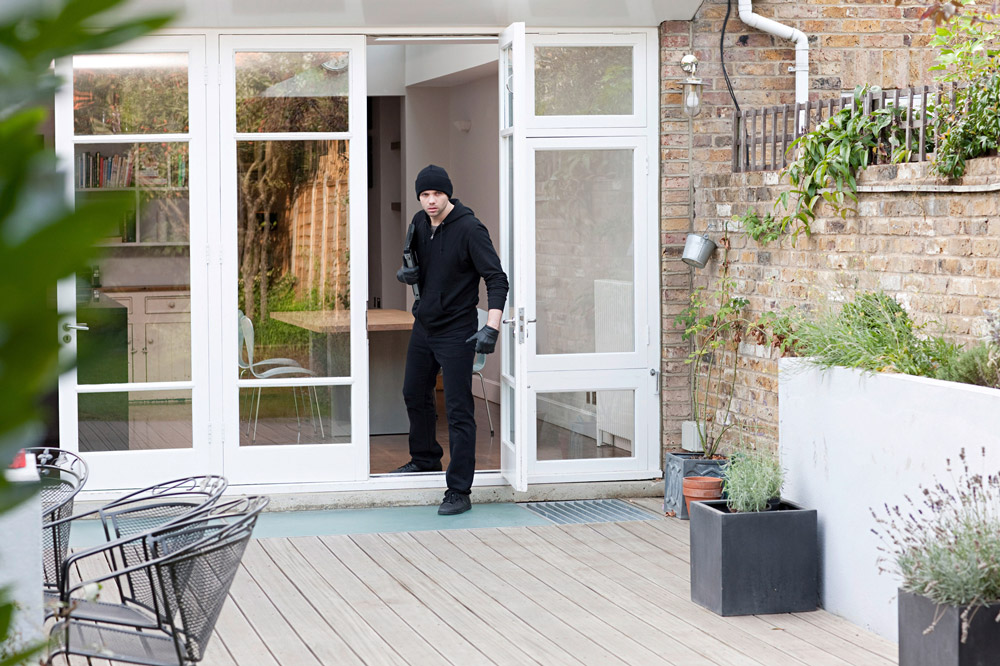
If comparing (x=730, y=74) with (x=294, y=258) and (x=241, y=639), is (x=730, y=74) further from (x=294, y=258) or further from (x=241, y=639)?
(x=241, y=639)

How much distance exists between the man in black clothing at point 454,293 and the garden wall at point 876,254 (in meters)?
1.30

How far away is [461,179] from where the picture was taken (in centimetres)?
1153

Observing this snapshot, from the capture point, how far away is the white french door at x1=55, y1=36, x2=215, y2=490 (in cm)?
629

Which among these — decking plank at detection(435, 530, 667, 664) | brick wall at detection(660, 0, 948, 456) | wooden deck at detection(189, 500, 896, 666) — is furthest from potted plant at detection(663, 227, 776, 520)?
decking plank at detection(435, 530, 667, 664)

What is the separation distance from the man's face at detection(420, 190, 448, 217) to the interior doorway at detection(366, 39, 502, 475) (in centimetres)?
233

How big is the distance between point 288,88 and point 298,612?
306 cm

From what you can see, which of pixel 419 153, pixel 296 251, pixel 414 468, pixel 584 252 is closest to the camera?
pixel 296 251

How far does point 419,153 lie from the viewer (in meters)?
11.9


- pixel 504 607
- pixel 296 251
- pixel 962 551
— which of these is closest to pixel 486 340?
pixel 296 251

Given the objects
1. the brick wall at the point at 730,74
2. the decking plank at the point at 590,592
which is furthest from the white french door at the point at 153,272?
the brick wall at the point at 730,74

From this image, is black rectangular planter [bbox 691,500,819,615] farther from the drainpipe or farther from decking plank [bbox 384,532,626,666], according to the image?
the drainpipe

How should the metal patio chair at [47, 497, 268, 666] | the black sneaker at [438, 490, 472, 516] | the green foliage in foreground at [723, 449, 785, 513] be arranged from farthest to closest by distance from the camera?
1. the black sneaker at [438, 490, 472, 516]
2. the green foliage in foreground at [723, 449, 785, 513]
3. the metal patio chair at [47, 497, 268, 666]

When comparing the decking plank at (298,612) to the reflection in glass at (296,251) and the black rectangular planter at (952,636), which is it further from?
the black rectangular planter at (952,636)

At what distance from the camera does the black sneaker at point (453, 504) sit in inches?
249
